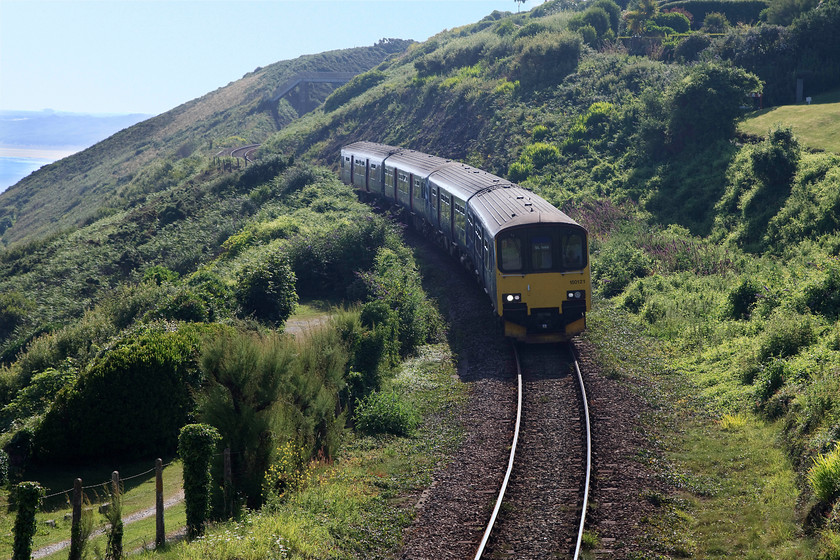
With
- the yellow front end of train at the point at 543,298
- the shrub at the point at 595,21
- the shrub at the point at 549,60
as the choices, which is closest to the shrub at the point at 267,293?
the yellow front end of train at the point at 543,298

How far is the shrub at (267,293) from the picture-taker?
72.3ft

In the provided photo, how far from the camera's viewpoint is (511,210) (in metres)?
19.8

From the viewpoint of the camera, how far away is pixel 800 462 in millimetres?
10953

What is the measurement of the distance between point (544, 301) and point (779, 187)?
13.9 m

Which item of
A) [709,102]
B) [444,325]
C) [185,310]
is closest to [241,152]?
[709,102]

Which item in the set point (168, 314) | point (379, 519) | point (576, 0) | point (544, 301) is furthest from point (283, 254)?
point (576, 0)

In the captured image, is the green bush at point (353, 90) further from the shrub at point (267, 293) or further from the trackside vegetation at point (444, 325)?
the shrub at point (267, 293)

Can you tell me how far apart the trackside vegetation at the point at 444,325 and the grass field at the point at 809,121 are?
30 cm

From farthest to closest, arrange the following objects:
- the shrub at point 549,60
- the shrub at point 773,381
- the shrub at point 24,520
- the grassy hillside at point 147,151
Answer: the grassy hillside at point 147,151, the shrub at point 549,60, the shrub at point 773,381, the shrub at point 24,520

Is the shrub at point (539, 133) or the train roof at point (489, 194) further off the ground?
the shrub at point (539, 133)

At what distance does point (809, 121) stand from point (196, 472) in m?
30.4

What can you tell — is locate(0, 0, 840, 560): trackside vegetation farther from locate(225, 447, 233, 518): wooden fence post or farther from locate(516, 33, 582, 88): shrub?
locate(516, 33, 582, 88): shrub

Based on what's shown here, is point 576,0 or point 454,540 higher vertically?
point 576,0

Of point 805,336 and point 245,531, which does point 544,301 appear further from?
point 245,531
